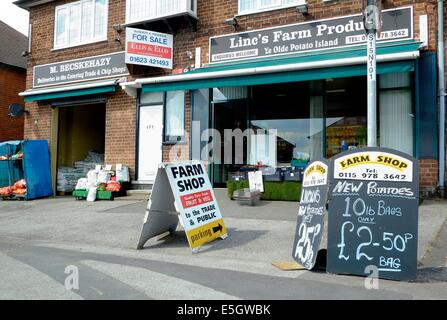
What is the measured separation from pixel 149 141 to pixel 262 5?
5279 mm

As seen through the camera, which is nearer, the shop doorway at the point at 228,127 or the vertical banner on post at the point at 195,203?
the vertical banner on post at the point at 195,203

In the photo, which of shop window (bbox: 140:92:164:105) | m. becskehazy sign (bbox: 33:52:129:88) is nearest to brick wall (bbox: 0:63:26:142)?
m. becskehazy sign (bbox: 33:52:129:88)

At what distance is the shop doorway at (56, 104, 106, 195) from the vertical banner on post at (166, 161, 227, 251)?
9.73 meters

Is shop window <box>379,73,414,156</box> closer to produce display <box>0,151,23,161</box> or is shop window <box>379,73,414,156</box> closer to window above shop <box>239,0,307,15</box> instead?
window above shop <box>239,0,307,15</box>

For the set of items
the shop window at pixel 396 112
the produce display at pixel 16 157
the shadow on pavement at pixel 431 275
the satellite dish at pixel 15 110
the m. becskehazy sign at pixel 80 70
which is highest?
the m. becskehazy sign at pixel 80 70

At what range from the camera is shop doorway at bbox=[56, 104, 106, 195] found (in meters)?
15.6

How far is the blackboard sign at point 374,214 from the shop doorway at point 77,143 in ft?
40.8

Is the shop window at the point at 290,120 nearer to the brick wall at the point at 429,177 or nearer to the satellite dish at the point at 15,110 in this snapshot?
the brick wall at the point at 429,177

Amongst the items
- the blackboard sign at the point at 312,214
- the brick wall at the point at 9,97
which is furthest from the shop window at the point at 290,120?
the brick wall at the point at 9,97

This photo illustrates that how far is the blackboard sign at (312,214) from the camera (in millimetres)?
5281

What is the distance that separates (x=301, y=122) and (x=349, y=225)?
6.74 meters

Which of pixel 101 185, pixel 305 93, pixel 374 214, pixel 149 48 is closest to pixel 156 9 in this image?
pixel 149 48
